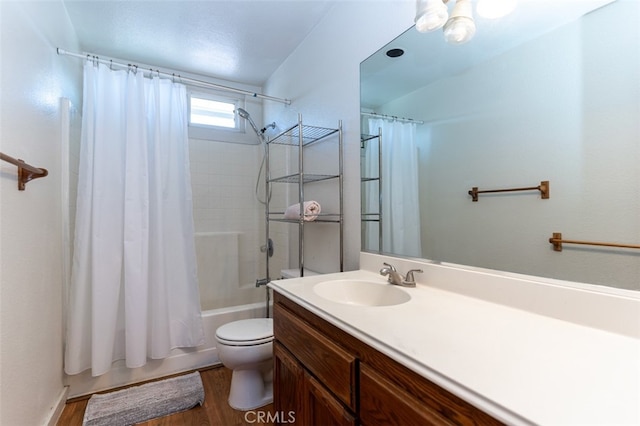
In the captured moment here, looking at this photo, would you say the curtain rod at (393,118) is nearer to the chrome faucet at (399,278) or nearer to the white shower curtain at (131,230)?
the chrome faucet at (399,278)

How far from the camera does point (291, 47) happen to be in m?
2.18

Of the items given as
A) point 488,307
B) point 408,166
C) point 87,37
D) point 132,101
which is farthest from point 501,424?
point 87,37

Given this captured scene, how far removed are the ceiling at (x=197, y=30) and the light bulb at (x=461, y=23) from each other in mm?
940

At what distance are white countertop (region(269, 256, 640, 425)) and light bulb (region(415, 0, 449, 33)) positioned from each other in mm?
1002

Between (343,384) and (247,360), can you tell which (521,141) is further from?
(247,360)

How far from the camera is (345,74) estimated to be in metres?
1.66

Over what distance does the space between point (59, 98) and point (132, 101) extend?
36cm

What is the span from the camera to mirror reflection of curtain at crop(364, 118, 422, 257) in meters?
1.31

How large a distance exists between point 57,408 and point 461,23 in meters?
2.65

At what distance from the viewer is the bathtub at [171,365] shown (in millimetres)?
1773

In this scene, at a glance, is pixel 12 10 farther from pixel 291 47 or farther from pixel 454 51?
pixel 454 51

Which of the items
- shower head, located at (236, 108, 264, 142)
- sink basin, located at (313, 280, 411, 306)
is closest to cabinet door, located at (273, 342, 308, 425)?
sink basin, located at (313, 280, 411, 306)

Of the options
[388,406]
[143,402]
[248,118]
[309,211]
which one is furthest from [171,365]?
[248,118]

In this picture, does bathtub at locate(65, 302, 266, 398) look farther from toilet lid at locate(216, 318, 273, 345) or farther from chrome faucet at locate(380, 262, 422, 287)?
chrome faucet at locate(380, 262, 422, 287)
